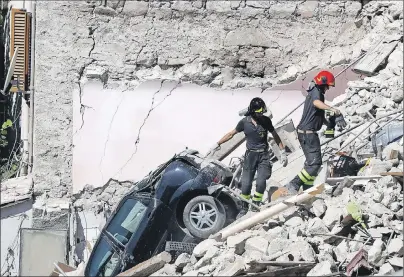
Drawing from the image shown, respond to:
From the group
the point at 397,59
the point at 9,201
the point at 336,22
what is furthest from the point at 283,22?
the point at 9,201

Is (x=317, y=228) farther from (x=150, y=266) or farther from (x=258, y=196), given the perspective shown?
(x=150, y=266)

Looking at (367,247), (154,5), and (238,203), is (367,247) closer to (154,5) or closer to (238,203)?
(238,203)

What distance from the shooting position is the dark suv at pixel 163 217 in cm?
820

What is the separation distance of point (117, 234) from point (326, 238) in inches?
98.5

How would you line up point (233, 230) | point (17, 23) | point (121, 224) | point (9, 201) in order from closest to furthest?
1. point (233, 230)
2. point (121, 224)
3. point (9, 201)
4. point (17, 23)

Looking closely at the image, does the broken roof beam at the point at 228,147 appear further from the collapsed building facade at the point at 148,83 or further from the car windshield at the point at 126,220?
the car windshield at the point at 126,220

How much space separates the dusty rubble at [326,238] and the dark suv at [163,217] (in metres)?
0.47

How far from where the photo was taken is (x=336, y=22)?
34.6 ft

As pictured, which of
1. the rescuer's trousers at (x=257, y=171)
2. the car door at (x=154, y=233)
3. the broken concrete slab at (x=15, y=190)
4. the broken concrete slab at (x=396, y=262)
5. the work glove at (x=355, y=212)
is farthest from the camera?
the broken concrete slab at (x=15, y=190)

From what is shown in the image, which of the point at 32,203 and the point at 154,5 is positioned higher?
the point at 154,5

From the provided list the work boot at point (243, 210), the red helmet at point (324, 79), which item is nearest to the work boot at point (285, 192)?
the work boot at point (243, 210)

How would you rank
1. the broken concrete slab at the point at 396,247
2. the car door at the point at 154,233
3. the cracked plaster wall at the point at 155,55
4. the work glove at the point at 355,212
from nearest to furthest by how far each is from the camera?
the broken concrete slab at the point at 396,247 → the work glove at the point at 355,212 → the car door at the point at 154,233 → the cracked plaster wall at the point at 155,55

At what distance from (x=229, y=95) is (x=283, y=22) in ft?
4.50

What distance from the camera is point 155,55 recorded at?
10195 mm
